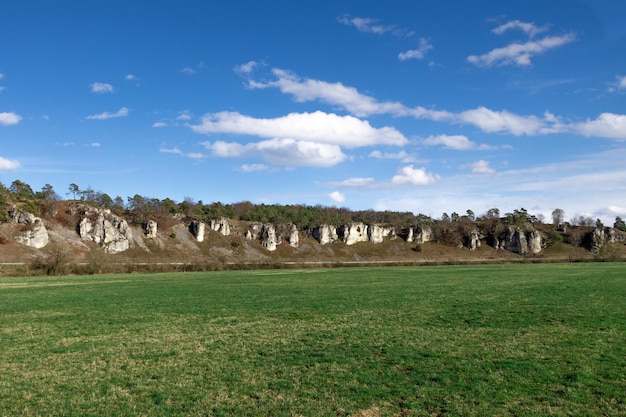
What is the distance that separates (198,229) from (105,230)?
36293 millimetres

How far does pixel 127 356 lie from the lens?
50.9 ft

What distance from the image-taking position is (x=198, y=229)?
7333 inches

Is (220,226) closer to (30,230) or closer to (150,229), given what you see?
(150,229)

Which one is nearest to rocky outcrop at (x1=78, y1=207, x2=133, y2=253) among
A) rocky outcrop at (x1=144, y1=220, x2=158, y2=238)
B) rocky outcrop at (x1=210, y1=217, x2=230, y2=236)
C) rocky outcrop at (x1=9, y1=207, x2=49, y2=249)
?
rocky outcrop at (x1=144, y1=220, x2=158, y2=238)

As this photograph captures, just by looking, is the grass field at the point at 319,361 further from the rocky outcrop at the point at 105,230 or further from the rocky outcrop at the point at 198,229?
the rocky outcrop at the point at 198,229

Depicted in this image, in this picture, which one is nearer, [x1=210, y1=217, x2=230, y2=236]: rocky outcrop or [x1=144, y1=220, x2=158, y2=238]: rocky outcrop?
[x1=144, y1=220, x2=158, y2=238]: rocky outcrop

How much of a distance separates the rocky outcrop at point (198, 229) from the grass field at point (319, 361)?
6316 inches

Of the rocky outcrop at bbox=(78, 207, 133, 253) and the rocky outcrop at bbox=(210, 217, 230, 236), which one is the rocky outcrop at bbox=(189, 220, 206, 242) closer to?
the rocky outcrop at bbox=(210, 217, 230, 236)

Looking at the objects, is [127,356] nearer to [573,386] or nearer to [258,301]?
[573,386]

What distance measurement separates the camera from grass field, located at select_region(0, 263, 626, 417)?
1039 cm

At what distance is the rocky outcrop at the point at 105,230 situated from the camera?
522 feet

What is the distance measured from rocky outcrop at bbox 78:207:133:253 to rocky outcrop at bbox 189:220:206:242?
26110 millimetres

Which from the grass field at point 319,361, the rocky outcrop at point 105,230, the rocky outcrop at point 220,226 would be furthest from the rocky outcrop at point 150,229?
the grass field at point 319,361

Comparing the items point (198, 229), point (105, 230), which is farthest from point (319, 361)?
point (198, 229)
